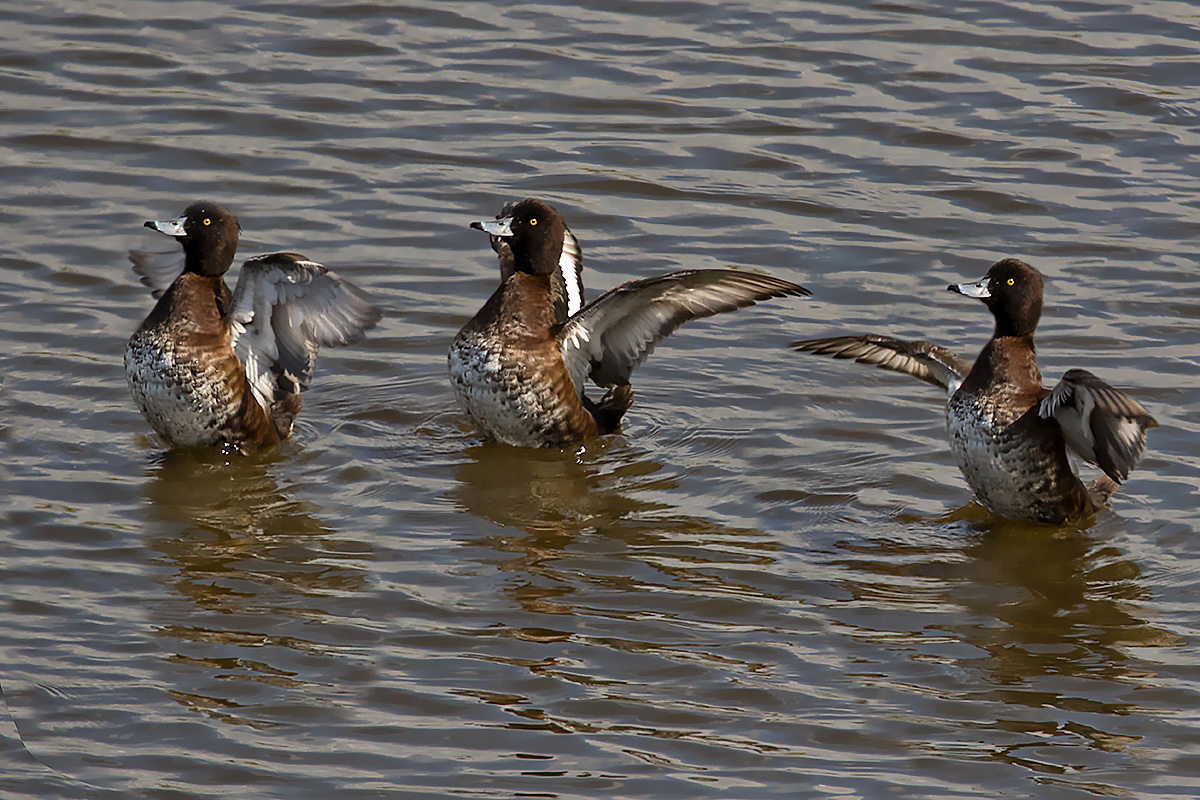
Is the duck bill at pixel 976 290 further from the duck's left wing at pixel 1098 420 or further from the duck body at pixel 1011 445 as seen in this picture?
the duck's left wing at pixel 1098 420

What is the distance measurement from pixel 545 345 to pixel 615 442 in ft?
2.07

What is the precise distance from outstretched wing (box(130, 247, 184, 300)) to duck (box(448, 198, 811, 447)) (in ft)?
5.85

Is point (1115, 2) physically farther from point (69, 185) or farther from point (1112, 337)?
point (69, 185)

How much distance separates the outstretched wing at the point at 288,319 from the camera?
8.41 metres

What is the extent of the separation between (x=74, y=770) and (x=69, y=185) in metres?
6.50

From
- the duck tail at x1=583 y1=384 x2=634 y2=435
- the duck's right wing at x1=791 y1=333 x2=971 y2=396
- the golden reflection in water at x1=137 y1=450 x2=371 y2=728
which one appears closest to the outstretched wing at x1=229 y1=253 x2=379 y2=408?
the golden reflection in water at x1=137 y1=450 x2=371 y2=728

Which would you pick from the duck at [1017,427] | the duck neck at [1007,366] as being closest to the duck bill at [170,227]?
the duck at [1017,427]

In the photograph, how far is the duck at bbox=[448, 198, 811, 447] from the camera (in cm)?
854

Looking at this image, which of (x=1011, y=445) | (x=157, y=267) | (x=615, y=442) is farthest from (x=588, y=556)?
(x=157, y=267)

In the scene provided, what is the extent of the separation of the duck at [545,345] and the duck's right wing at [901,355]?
48 centimetres

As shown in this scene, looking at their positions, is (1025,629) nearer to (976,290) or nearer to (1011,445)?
(1011,445)

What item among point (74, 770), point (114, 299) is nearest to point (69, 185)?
point (114, 299)

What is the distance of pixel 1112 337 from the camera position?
9.58 metres

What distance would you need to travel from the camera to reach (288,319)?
28.6ft
